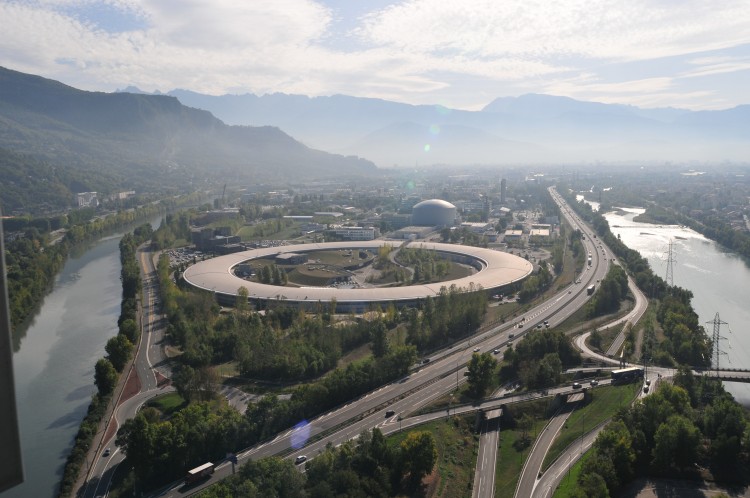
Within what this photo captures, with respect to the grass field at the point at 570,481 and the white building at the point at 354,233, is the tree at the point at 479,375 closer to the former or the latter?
the grass field at the point at 570,481

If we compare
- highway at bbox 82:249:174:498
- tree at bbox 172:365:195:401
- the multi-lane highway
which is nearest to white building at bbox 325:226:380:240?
highway at bbox 82:249:174:498

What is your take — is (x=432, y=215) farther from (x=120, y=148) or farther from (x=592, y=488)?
(x=120, y=148)

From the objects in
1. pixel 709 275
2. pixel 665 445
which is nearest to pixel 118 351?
pixel 665 445

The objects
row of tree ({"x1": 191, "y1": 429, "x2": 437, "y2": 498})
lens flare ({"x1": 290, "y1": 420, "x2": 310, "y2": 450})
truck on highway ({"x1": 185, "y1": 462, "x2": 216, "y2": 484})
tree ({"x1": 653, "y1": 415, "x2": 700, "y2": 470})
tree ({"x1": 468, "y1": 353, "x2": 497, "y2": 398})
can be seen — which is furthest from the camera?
tree ({"x1": 468, "y1": 353, "x2": 497, "y2": 398})

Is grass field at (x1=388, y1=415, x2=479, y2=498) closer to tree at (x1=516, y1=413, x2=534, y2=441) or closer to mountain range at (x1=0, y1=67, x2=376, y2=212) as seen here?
tree at (x1=516, y1=413, x2=534, y2=441)

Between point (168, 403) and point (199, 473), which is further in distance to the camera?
point (168, 403)

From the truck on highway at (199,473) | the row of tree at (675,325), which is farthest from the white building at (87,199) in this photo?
the truck on highway at (199,473)
